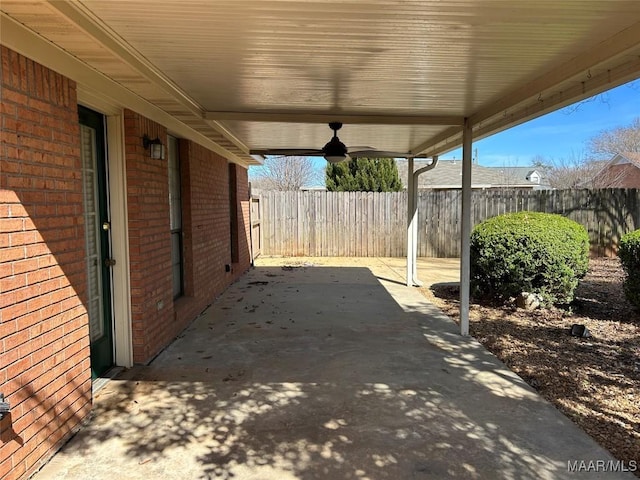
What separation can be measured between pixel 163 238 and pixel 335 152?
2408 millimetres

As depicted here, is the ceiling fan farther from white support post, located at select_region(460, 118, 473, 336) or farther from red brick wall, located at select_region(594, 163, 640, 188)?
red brick wall, located at select_region(594, 163, 640, 188)

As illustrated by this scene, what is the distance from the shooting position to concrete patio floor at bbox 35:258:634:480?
2.52 meters

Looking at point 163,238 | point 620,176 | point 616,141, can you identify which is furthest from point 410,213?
point 616,141

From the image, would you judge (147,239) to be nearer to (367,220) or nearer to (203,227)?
(203,227)

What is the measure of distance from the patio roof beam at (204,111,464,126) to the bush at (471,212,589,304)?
2.20 metres

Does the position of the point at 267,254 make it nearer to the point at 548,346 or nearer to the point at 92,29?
the point at 548,346

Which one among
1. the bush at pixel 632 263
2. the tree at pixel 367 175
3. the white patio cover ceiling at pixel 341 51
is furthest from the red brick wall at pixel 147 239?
the tree at pixel 367 175

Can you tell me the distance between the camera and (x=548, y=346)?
4.67 m

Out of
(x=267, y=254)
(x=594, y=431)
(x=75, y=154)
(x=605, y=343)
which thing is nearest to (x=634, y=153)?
(x=267, y=254)

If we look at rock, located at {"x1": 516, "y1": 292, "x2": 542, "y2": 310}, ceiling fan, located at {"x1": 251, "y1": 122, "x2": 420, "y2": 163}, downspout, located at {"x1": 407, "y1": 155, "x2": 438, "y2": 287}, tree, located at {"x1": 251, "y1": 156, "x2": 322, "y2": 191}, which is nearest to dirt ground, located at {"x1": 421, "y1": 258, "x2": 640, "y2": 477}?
rock, located at {"x1": 516, "y1": 292, "x2": 542, "y2": 310}

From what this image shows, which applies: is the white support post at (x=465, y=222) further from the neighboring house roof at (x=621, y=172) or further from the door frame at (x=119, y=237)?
the neighboring house roof at (x=621, y=172)

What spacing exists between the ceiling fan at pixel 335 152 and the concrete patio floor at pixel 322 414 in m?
2.25

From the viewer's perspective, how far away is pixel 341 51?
2965 mm

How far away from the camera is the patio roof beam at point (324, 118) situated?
489cm
